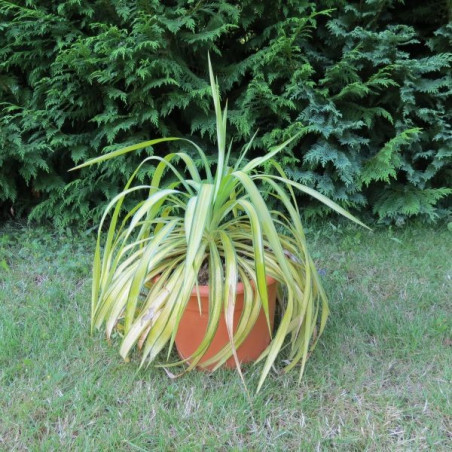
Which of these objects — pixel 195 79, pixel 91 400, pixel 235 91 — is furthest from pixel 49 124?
pixel 91 400

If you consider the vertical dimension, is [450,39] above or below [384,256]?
above

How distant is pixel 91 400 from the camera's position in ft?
5.56

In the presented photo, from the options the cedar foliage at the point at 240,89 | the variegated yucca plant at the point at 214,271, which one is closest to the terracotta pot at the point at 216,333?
the variegated yucca plant at the point at 214,271

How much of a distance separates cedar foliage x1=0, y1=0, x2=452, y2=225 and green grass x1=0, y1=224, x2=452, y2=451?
40.4 inches

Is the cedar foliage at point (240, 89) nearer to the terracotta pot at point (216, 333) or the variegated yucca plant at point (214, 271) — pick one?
the variegated yucca plant at point (214, 271)

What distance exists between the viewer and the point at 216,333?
1783mm

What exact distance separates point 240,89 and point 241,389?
227cm

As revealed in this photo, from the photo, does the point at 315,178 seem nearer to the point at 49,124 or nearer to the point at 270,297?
the point at 270,297

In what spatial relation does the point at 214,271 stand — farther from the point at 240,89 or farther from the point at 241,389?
the point at 240,89

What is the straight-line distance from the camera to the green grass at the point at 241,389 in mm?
1529

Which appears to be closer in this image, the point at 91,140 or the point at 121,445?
the point at 121,445

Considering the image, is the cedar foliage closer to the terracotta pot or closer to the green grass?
the green grass

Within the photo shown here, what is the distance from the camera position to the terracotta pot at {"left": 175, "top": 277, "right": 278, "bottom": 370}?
1.75 m

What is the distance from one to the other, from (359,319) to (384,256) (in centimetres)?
85
